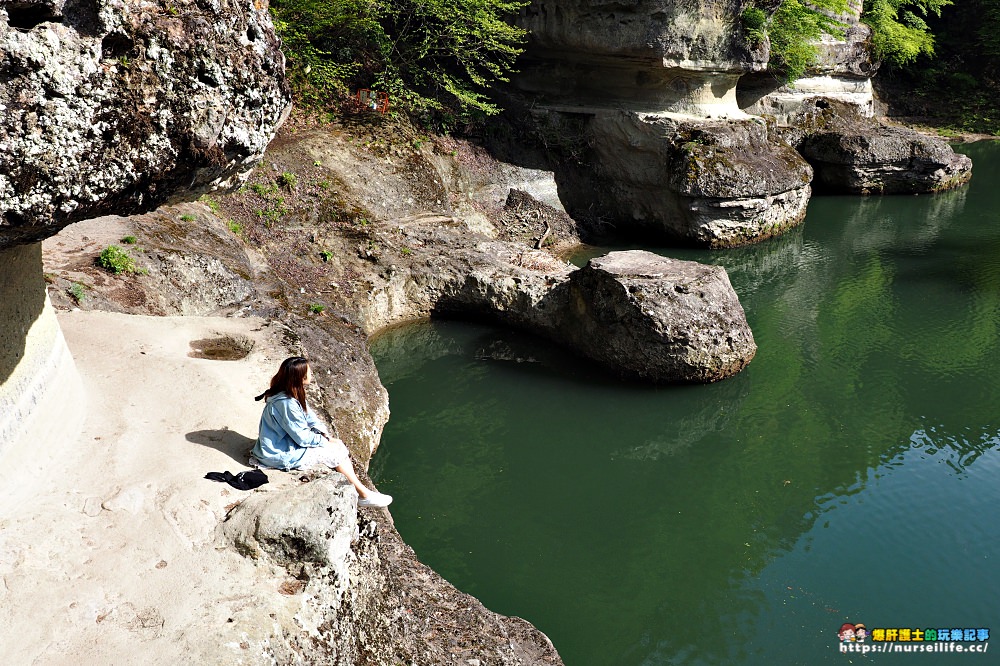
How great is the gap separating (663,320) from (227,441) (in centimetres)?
693

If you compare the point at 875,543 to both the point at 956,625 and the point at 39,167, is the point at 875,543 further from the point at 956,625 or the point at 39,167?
the point at 39,167

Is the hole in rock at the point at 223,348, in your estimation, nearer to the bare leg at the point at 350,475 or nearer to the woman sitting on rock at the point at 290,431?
the woman sitting on rock at the point at 290,431

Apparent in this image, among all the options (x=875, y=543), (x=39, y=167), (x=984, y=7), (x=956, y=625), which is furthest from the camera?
(x=984, y=7)

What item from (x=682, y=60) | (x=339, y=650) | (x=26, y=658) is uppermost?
(x=682, y=60)

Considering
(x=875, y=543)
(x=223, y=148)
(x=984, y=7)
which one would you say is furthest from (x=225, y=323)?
(x=984, y=7)

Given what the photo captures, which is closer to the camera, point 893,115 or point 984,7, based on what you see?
point 893,115

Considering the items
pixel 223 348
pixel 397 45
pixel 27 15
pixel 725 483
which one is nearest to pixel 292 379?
pixel 223 348

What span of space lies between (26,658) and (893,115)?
131ft

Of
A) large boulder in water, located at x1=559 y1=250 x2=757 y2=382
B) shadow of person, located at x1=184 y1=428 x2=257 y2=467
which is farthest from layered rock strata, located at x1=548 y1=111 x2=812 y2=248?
shadow of person, located at x1=184 y1=428 x2=257 y2=467

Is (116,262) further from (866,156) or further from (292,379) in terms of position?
(866,156)

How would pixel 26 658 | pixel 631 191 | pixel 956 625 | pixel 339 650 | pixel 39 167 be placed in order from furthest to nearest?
pixel 631 191 → pixel 956 625 → pixel 339 650 → pixel 26 658 → pixel 39 167

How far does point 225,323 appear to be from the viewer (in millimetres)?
9273

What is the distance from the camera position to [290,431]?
6.34m

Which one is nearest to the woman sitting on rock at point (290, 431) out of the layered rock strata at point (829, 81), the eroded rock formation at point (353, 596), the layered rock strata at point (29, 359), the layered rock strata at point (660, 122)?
the eroded rock formation at point (353, 596)
